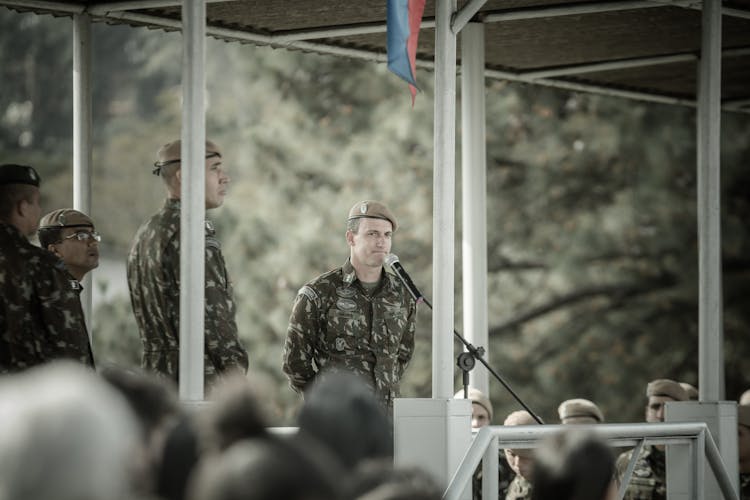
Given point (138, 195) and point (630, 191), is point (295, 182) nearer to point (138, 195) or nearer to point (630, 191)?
point (630, 191)

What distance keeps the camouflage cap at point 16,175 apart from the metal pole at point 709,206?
3396mm

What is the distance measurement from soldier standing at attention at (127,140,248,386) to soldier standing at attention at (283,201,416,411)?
93 cm

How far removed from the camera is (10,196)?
17.4 feet

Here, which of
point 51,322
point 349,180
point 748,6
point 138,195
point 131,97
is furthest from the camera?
point 131,97

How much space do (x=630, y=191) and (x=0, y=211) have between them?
40.6 ft

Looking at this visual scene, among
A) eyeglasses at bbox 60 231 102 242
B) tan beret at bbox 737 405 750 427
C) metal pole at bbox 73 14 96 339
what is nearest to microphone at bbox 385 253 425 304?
eyeglasses at bbox 60 231 102 242

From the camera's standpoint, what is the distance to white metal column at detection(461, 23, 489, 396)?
8234 mm

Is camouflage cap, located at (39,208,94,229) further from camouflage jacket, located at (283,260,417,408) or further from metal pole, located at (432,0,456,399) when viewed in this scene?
metal pole, located at (432,0,456,399)

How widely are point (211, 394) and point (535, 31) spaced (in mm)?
3943

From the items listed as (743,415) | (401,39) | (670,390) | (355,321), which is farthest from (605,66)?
(401,39)

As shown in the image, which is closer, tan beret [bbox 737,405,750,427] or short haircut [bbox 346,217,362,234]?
short haircut [bbox 346,217,362,234]

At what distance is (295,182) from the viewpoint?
722 inches

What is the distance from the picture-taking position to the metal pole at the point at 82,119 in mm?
7645

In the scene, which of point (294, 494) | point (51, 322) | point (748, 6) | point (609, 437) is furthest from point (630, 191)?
point (294, 494)
